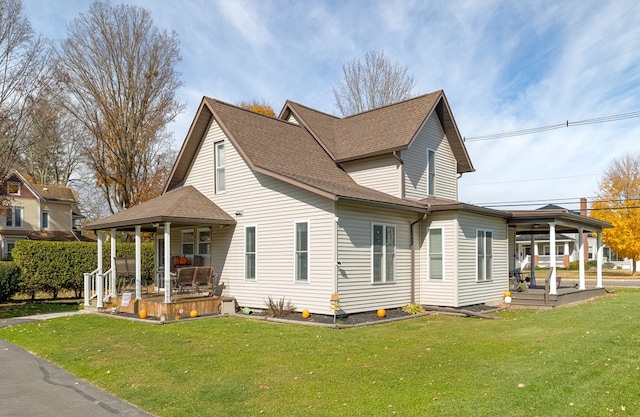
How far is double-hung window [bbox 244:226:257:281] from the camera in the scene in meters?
16.4

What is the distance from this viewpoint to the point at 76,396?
7227 millimetres

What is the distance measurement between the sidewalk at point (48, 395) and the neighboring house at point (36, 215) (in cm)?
3669

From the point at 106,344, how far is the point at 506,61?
1957 cm

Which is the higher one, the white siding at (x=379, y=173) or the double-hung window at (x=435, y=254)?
the white siding at (x=379, y=173)

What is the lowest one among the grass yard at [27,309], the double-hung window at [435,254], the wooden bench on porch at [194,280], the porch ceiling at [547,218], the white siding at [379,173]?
the grass yard at [27,309]

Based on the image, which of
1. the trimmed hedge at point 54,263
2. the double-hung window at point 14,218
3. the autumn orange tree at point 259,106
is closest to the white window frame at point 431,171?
the trimmed hedge at point 54,263

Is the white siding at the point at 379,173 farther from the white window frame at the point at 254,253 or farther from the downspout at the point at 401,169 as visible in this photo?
the white window frame at the point at 254,253

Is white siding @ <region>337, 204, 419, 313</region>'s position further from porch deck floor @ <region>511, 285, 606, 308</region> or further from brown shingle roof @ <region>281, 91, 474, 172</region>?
porch deck floor @ <region>511, 285, 606, 308</region>

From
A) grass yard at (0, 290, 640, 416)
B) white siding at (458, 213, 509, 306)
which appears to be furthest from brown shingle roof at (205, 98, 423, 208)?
grass yard at (0, 290, 640, 416)

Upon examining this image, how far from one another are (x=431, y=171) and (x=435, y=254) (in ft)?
12.4

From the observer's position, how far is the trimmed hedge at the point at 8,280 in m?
21.6

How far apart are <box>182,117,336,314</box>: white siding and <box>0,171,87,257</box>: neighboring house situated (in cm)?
3023

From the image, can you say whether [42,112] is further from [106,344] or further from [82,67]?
[106,344]

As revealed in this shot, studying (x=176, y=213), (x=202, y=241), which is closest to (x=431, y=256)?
(x=202, y=241)
